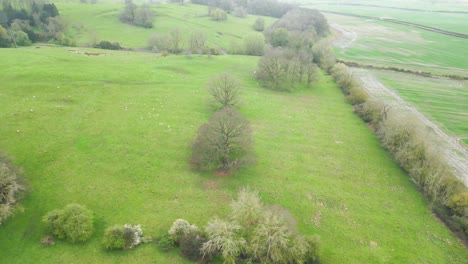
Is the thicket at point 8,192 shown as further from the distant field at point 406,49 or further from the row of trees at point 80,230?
the distant field at point 406,49

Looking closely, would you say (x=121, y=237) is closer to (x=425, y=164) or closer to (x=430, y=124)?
(x=425, y=164)

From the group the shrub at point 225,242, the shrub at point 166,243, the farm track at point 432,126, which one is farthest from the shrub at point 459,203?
the shrub at point 166,243

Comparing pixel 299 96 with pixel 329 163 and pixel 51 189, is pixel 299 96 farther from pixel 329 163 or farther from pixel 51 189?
pixel 51 189

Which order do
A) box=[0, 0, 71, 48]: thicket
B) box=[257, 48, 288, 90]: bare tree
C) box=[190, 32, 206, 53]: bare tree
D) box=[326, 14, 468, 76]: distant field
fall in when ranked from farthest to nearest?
box=[326, 14, 468, 76]: distant field → box=[190, 32, 206, 53]: bare tree → box=[0, 0, 71, 48]: thicket → box=[257, 48, 288, 90]: bare tree

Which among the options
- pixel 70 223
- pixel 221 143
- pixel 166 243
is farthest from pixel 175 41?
pixel 166 243

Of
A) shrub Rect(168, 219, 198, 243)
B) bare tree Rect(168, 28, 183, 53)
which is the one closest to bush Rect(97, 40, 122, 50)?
bare tree Rect(168, 28, 183, 53)

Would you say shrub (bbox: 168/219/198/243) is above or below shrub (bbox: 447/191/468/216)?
below

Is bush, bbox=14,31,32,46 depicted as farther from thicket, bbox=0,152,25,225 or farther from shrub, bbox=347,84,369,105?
shrub, bbox=347,84,369,105
